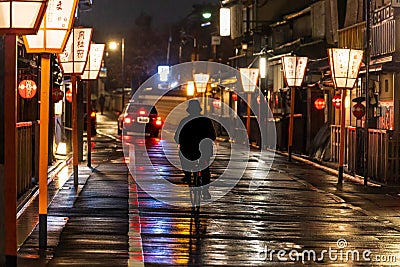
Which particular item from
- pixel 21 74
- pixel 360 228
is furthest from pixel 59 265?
pixel 21 74

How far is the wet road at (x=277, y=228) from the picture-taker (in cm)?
1195

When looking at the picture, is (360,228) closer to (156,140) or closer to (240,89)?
(156,140)

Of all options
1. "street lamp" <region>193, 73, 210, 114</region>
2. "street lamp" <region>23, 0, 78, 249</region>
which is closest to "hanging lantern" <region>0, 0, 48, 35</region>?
"street lamp" <region>23, 0, 78, 249</region>

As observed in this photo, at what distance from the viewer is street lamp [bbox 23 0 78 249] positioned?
12.3 meters

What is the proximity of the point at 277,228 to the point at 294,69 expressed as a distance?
20.3 metres

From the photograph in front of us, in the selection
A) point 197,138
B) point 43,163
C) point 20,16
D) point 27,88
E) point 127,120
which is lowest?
point 127,120

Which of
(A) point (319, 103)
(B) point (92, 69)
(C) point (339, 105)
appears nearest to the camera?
(B) point (92, 69)

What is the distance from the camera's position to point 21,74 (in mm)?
25516

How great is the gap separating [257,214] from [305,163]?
16.1 m

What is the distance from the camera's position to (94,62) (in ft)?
91.4

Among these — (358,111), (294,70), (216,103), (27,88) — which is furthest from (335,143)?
(216,103)

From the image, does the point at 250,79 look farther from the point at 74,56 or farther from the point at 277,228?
the point at 277,228

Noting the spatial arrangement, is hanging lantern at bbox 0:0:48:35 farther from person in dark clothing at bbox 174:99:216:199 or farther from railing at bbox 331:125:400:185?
railing at bbox 331:125:400:185

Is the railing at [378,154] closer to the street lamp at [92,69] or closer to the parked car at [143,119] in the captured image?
the street lamp at [92,69]
